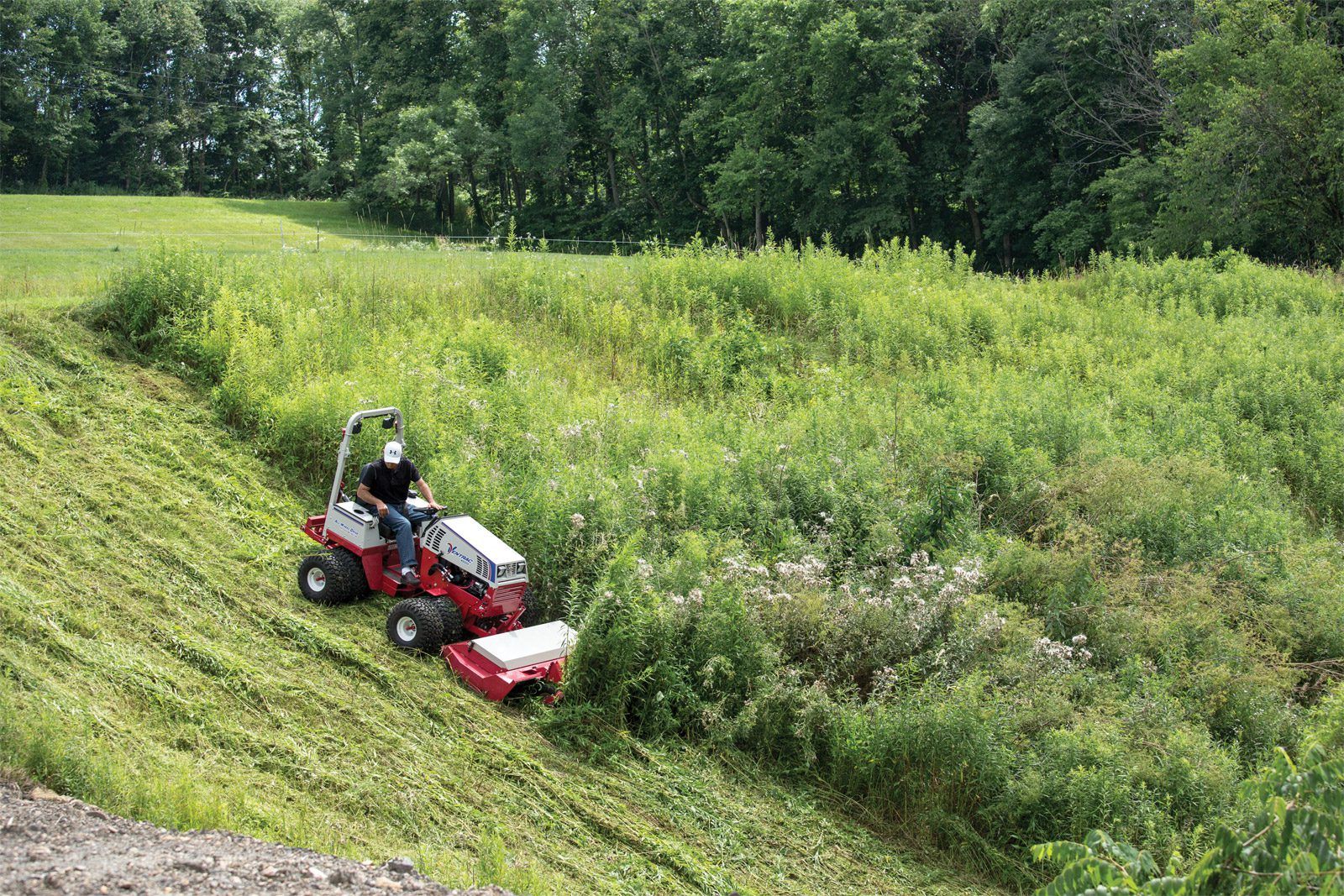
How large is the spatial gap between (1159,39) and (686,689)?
32347 mm

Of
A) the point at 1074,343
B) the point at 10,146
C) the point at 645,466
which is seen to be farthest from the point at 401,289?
the point at 10,146

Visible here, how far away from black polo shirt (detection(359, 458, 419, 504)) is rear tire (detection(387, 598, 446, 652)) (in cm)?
101

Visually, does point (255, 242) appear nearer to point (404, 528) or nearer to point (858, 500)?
point (404, 528)

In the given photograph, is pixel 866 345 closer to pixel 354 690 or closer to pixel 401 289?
pixel 401 289

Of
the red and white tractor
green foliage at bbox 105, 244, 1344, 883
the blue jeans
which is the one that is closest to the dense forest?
green foliage at bbox 105, 244, 1344, 883

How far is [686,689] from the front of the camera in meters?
8.03

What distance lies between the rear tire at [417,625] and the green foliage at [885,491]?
114cm

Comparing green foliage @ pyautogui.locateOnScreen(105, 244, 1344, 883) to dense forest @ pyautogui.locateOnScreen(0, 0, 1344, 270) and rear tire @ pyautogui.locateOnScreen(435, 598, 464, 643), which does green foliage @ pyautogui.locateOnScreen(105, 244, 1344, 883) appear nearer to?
rear tire @ pyautogui.locateOnScreen(435, 598, 464, 643)

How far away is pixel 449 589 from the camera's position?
876 cm

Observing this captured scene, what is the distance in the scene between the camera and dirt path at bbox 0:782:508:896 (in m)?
4.31

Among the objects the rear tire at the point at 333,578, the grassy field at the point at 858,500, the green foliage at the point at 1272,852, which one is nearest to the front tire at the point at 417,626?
the grassy field at the point at 858,500

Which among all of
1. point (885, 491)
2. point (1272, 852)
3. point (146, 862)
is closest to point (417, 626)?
point (146, 862)

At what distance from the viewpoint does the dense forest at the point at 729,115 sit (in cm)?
2647

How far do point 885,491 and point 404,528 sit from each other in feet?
16.6
